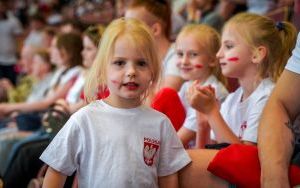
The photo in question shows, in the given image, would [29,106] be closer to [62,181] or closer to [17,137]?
[17,137]

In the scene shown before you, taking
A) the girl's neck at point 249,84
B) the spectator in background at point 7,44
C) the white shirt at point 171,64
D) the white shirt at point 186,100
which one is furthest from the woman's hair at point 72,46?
the spectator in background at point 7,44

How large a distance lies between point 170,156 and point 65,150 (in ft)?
1.19

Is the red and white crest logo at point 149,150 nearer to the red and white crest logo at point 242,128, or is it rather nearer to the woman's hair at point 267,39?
the red and white crest logo at point 242,128

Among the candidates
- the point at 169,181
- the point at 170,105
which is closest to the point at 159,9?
the point at 170,105

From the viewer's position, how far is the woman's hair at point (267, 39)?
9.32ft

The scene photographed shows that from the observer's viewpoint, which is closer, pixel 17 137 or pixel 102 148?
pixel 102 148

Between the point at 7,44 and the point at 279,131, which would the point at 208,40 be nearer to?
the point at 279,131

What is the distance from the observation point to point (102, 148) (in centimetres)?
222

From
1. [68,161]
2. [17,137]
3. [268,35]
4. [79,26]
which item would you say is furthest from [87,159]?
[79,26]

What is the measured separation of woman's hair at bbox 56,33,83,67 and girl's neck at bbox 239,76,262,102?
7.47ft

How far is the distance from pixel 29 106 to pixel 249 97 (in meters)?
2.42

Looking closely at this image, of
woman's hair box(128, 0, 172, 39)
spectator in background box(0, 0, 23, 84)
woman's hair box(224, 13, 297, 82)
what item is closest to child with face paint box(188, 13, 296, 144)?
woman's hair box(224, 13, 297, 82)

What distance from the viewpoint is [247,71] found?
2.84 meters

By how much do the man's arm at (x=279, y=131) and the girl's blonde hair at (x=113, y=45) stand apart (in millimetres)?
417
